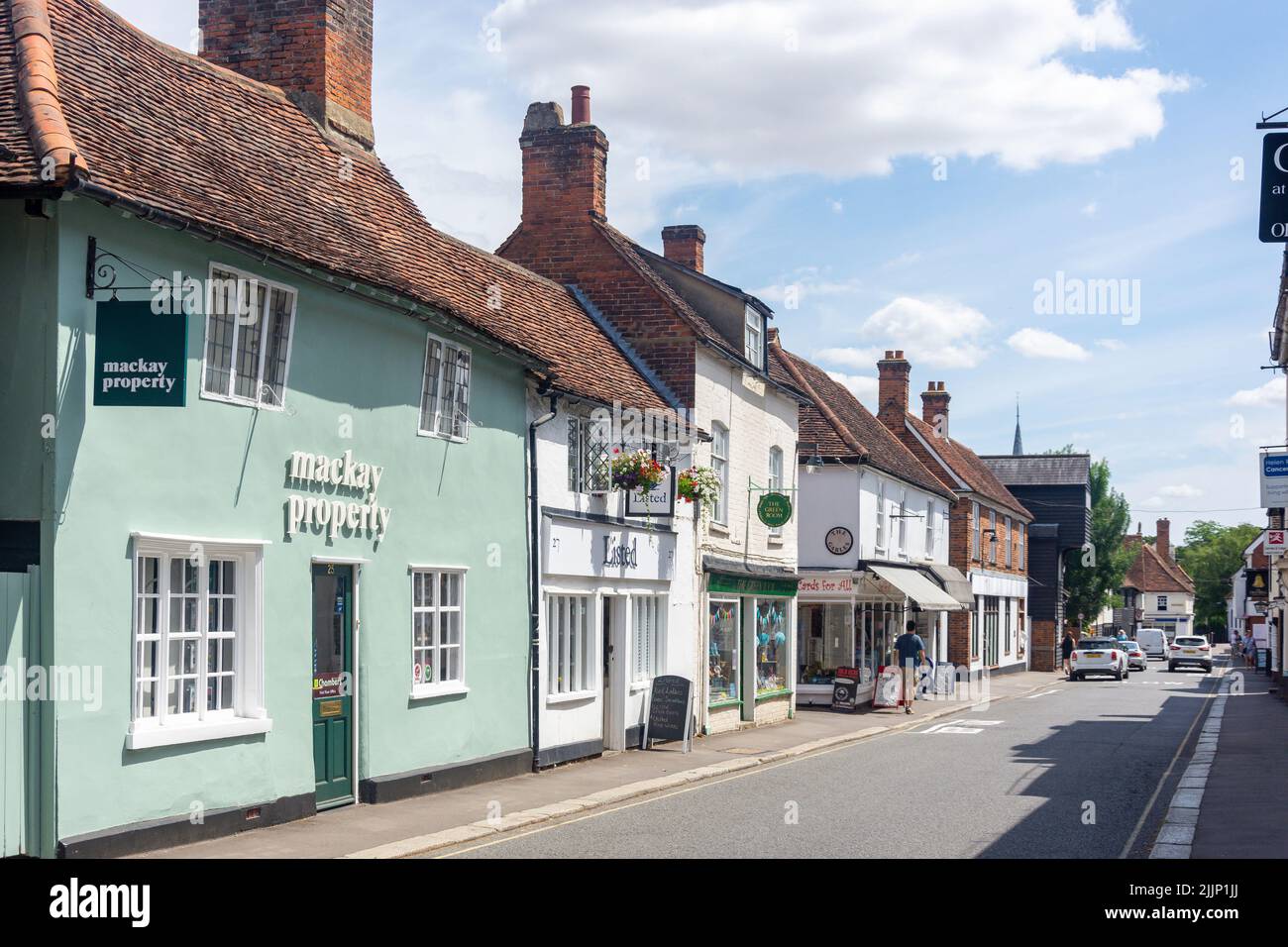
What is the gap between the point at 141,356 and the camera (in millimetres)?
10188

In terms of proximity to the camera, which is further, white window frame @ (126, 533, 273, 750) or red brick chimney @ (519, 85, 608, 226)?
red brick chimney @ (519, 85, 608, 226)

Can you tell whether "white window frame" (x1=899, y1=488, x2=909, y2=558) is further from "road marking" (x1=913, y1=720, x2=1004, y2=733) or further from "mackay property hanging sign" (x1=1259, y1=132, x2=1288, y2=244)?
"mackay property hanging sign" (x1=1259, y1=132, x2=1288, y2=244)

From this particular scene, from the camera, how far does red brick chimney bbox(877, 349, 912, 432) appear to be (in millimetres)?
45719

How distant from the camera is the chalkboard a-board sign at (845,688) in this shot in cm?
3055

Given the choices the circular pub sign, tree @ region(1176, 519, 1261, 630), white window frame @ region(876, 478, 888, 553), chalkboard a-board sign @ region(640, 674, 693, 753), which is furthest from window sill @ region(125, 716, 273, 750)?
tree @ region(1176, 519, 1261, 630)

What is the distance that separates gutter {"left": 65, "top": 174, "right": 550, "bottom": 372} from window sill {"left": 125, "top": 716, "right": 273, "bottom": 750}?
4.08 m

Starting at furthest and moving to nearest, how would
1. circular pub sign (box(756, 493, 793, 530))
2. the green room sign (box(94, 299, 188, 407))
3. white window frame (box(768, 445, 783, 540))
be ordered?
white window frame (box(768, 445, 783, 540)) < circular pub sign (box(756, 493, 793, 530)) < the green room sign (box(94, 299, 188, 407))

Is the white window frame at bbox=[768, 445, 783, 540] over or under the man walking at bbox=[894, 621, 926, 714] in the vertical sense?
over

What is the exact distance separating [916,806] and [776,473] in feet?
45.5

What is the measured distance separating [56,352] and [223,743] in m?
3.74

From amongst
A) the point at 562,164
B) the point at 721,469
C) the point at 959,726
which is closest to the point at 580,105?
the point at 562,164

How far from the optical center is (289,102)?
1712 centimetres

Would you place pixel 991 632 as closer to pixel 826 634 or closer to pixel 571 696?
pixel 826 634
